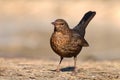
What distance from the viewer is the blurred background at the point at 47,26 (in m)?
26.0

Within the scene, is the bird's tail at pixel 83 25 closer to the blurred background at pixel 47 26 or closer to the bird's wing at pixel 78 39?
the bird's wing at pixel 78 39

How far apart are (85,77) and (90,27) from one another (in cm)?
1819

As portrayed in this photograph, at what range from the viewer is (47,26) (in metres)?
32.1

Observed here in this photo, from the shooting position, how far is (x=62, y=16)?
35.0m

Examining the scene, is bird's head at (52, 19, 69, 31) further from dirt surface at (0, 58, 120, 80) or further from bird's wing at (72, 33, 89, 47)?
dirt surface at (0, 58, 120, 80)

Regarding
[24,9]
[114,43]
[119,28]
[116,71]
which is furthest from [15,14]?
[116,71]

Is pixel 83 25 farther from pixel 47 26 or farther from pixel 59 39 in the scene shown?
pixel 47 26

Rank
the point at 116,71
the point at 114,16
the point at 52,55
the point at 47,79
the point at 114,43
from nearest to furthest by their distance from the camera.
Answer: the point at 47,79, the point at 116,71, the point at 52,55, the point at 114,43, the point at 114,16

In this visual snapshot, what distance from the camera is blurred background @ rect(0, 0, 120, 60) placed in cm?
2598

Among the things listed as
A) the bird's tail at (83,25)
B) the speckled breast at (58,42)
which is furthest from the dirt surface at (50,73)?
the bird's tail at (83,25)

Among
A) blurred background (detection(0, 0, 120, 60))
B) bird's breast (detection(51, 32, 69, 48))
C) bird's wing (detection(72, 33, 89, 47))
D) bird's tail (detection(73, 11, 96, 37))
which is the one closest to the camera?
bird's breast (detection(51, 32, 69, 48))

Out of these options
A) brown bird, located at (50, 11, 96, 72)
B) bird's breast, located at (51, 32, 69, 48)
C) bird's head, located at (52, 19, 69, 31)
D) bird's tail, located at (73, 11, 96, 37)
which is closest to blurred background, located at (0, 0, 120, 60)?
bird's tail, located at (73, 11, 96, 37)

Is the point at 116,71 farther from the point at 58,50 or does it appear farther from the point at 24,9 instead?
the point at 24,9

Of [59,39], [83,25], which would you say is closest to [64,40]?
[59,39]
